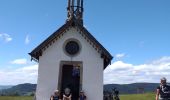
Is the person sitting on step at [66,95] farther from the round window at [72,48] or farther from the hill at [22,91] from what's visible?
the hill at [22,91]

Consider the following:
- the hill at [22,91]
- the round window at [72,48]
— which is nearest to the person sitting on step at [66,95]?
the round window at [72,48]

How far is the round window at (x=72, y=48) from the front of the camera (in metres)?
23.9

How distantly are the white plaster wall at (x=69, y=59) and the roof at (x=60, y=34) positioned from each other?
31cm

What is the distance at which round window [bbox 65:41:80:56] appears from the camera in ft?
78.4

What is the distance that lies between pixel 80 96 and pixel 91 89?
107cm

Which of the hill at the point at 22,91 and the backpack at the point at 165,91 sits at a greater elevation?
the hill at the point at 22,91

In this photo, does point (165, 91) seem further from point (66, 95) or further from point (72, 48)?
point (72, 48)

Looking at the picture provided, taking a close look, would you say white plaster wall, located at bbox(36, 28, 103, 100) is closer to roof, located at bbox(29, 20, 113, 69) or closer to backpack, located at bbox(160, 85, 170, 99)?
roof, located at bbox(29, 20, 113, 69)

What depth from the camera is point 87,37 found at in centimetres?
2378

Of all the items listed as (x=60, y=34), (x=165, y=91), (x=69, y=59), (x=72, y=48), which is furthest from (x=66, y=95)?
(x=165, y=91)

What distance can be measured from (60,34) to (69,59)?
1.92 metres

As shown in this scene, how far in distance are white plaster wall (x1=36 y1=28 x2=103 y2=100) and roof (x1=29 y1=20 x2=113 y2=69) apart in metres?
0.31

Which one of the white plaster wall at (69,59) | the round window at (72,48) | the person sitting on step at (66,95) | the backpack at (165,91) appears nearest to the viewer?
the backpack at (165,91)

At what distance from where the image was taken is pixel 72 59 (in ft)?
77.9
